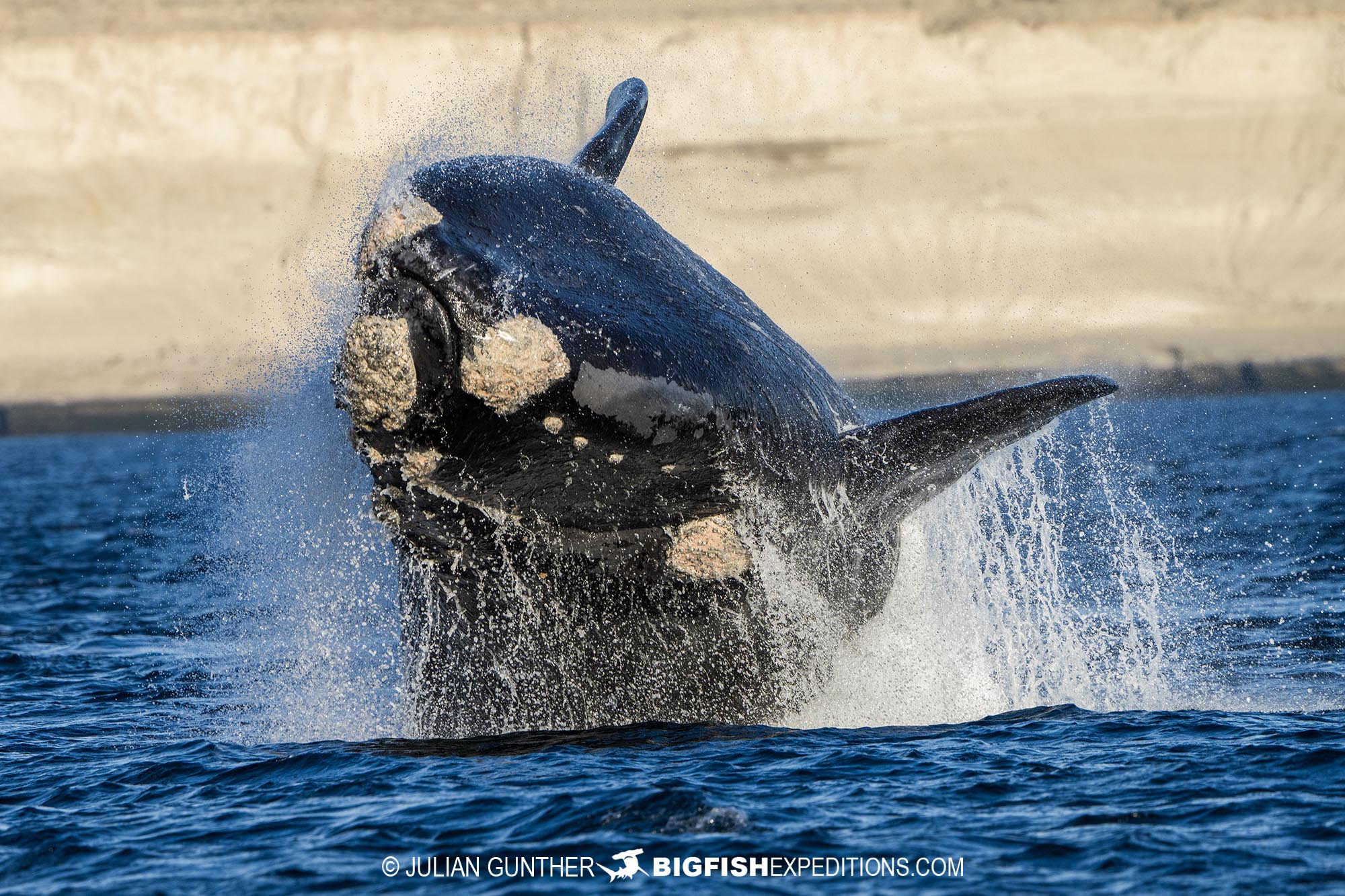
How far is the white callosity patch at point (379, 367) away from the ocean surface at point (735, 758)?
83.0 inches

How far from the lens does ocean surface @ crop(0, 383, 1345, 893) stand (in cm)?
820

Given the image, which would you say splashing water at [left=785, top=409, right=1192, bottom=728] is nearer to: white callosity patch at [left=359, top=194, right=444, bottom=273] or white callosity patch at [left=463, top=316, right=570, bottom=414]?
white callosity patch at [left=463, top=316, right=570, bottom=414]

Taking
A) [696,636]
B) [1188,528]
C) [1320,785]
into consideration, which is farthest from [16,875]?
[1188,528]

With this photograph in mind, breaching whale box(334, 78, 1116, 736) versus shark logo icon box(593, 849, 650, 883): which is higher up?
breaching whale box(334, 78, 1116, 736)

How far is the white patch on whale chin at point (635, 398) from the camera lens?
7973 mm

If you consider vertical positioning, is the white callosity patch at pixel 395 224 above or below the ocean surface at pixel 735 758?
above

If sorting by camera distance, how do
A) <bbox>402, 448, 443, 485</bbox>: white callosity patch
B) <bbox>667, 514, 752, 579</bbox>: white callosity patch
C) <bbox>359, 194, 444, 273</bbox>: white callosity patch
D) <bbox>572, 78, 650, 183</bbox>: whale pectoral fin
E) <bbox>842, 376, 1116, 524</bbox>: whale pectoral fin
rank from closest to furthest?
<bbox>359, 194, 444, 273</bbox>: white callosity patch, <bbox>402, 448, 443, 485</bbox>: white callosity patch, <bbox>667, 514, 752, 579</bbox>: white callosity patch, <bbox>842, 376, 1116, 524</bbox>: whale pectoral fin, <bbox>572, 78, 650, 183</bbox>: whale pectoral fin

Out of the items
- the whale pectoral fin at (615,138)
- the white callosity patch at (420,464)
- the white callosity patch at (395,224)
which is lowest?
the white callosity patch at (420,464)

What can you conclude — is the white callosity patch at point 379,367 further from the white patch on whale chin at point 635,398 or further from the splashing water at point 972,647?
the splashing water at point 972,647

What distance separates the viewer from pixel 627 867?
26.6ft

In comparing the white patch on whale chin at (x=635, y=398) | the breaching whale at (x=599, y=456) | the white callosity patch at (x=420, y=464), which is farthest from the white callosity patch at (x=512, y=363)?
the white callosity patch at (x=420, y=464)

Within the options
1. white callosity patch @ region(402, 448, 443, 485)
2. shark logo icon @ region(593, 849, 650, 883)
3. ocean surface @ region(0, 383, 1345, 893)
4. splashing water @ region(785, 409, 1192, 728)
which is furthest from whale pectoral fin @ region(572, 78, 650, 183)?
shark logo icon @ region(593, 849, 650, 883)

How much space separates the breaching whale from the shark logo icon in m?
1.60

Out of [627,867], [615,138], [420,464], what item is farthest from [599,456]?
[615,138]
